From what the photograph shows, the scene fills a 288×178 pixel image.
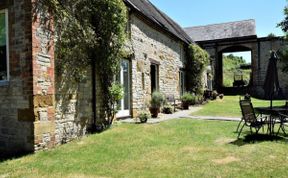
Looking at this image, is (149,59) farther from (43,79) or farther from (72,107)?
(43,79)

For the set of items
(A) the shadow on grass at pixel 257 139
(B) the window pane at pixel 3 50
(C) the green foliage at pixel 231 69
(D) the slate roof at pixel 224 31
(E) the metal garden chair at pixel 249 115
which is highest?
(D) the slate roof at pixel 224 31

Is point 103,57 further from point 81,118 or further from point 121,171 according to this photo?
point 121,171

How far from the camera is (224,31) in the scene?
101 ft

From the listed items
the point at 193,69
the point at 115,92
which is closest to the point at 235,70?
the point at 193,69

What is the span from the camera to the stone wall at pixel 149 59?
12648 mm

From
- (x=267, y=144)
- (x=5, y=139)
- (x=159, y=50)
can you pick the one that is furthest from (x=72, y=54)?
(x=159, y=50)

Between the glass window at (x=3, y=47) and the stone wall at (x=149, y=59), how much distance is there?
5.69 m

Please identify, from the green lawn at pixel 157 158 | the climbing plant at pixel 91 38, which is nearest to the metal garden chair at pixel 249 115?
the green lawn at pixel 157 158

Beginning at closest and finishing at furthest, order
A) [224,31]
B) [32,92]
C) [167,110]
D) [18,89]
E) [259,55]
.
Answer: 1. [32,92]
2. [18,89]
3. [167,110]
4. [259,55]
5. [224,31]

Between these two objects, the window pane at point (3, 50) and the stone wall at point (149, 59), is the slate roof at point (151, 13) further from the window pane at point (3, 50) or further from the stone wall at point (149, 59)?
the window pane at point (3, 50)

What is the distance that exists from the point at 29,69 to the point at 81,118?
2.40m

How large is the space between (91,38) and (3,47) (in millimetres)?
2440

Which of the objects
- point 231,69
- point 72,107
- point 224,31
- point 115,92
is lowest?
point 72,107

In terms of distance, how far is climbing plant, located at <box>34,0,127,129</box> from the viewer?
787cm
